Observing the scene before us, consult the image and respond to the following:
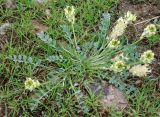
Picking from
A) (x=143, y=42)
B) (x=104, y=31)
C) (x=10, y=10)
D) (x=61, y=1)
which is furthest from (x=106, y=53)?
(x=10, y=10)

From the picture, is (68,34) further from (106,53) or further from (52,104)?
(52,104)

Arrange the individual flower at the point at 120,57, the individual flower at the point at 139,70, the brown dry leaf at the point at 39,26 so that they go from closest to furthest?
the individual flower at the point at 139,70, the individual flower at the point at 120,57, the brown dry leaf at the point at 39,26

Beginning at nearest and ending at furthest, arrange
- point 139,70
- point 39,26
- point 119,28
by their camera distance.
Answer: point 139,70, point 119,28, point 39,26

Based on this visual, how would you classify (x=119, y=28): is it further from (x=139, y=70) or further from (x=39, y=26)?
(x=39, y=26)

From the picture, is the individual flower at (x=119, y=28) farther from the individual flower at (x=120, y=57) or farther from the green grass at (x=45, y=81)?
the green grass at (x=45, y=81)

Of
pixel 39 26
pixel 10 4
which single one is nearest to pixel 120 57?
pixel 39 26

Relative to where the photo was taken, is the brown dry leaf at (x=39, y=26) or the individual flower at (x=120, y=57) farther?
the brown dry leaf at (x=39, y=26)

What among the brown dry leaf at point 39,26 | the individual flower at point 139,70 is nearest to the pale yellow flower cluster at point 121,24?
→ the individual flower at point 139,70
